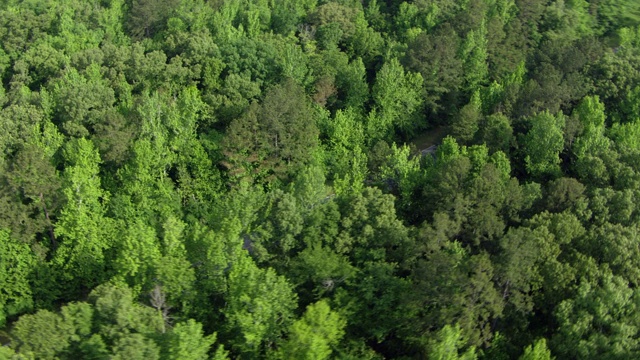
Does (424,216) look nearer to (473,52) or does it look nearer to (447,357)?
(447,357)

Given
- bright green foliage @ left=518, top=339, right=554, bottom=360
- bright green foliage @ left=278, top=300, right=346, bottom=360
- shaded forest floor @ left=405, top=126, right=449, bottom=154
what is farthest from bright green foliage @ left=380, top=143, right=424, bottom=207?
bright green foliage @ left=518, top=339, right=554, bottom=360

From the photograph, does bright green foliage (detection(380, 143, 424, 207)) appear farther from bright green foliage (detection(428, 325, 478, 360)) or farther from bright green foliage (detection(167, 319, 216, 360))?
bright green foliage (detection(167, 319, 216, 360))

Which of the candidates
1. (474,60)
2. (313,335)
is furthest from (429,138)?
(313,335)

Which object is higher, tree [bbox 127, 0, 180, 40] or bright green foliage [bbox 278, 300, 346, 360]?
tree [bbox 127, 0, 180, 40]

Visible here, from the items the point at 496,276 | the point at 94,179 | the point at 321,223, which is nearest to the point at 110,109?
the point at 94,179

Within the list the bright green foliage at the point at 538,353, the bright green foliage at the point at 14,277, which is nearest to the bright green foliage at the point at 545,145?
the bright green foliage at the point at 538,353

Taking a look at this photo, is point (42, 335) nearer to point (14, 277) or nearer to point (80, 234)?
point (80, 234)
